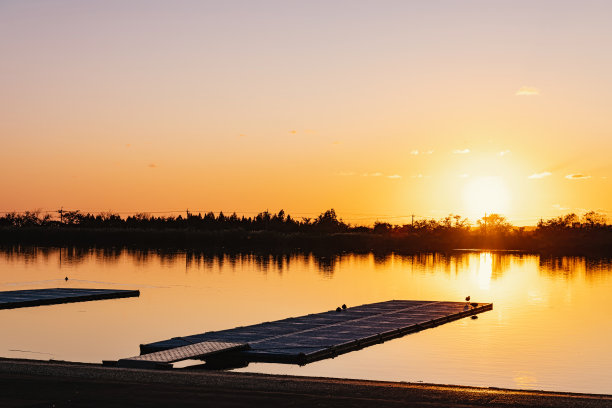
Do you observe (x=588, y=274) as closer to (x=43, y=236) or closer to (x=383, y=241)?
(x=383, y=241)

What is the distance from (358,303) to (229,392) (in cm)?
2416

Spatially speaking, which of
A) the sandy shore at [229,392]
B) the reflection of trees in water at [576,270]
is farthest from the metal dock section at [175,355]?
the reflection of trees in water at [576,270]

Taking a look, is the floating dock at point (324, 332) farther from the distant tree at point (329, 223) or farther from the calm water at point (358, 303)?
the distant tree at point (329, 223)

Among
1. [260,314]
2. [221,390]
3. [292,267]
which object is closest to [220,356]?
[221,390]

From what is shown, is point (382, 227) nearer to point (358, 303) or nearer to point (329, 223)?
point (329, 223)

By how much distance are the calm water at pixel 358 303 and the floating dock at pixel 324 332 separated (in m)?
A: 0.30

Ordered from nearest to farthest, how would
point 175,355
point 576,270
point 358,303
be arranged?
point 175,355 < point 358,303 < point 576,270

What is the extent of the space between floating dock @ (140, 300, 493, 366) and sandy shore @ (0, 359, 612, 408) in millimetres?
5741

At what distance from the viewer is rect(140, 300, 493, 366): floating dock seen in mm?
18641

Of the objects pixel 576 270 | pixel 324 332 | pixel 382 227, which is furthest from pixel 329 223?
pixel 324 332

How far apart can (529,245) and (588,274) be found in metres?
44.2

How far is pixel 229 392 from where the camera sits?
435 inches

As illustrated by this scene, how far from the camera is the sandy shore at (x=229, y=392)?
10414 mm

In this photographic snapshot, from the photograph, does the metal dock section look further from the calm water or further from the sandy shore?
the sandy shore
